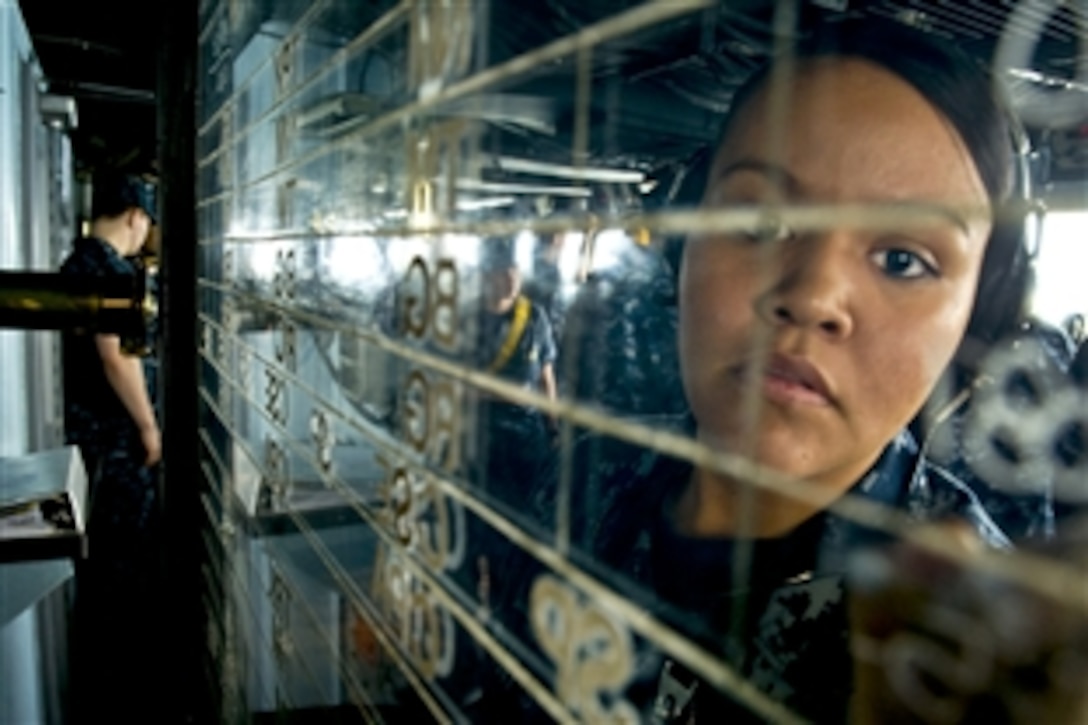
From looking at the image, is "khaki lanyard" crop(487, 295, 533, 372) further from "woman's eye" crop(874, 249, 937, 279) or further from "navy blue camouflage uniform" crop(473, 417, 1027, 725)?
"woman's eye" crop(874, 249, 937, 279)

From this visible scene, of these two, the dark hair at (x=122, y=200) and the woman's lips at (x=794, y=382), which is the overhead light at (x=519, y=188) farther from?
the dark hair at (x=122, y=200)

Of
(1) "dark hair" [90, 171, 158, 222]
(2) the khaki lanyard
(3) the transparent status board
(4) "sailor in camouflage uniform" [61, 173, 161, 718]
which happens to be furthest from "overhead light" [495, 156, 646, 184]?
(1) "dark hair" [90, 171, 158, 222]

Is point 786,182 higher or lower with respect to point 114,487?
higher

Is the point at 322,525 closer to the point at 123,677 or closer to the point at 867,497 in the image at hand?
the point at 867,497

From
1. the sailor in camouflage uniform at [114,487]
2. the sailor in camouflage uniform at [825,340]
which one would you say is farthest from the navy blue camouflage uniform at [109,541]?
the sailor in camouflage uniform at [825,340]

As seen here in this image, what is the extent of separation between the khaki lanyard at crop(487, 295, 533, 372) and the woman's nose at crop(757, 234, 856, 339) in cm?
30

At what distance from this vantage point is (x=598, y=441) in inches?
26.1

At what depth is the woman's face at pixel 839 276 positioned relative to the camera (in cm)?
43

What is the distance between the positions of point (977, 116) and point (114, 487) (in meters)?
6.33

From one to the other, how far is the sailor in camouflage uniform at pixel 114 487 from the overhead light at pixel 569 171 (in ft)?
13.9

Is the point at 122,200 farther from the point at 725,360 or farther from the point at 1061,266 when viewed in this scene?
the point at 1061,266

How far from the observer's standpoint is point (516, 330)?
75 centimetres

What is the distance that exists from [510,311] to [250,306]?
1.23 m

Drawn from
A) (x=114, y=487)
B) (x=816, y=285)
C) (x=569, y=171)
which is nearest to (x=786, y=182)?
(x=816, y=285)
